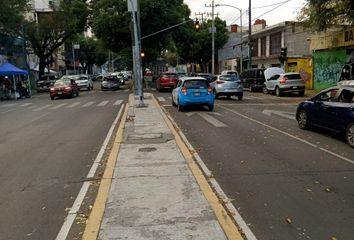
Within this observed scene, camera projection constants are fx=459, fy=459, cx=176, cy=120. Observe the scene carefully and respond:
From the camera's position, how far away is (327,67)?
3456 cm

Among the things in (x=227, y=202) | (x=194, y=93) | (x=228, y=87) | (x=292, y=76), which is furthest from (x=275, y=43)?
(x=227, y=202)

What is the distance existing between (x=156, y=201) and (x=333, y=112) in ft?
22.9

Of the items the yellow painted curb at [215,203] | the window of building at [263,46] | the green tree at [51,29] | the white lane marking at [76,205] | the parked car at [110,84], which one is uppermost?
the green tree at [51,29]

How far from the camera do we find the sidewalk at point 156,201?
5152 millimetres

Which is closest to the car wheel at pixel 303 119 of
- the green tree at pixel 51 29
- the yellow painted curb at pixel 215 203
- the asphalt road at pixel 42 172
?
the yellow painted curb at pixel 215 203

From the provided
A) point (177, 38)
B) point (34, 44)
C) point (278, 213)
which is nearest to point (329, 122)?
point (278, 213)

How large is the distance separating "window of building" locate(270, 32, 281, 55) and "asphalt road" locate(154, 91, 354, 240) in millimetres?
34640

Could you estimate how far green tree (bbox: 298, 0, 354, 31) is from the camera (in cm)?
2256

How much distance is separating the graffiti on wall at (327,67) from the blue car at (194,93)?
52.5ft

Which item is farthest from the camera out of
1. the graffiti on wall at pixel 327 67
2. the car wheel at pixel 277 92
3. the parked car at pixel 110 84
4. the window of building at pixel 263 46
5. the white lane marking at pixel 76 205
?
the window of building at pixel 263 46

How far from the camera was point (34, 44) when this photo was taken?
56625 millimetres

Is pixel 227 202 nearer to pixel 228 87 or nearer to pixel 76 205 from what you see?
pixel 76 205

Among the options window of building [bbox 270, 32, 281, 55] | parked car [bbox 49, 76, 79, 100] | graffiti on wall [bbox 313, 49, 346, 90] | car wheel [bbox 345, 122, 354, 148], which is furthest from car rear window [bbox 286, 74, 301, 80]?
car wheel [bbox 345, 122, 354, 148]

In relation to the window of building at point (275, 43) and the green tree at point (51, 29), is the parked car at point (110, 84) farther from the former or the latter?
the window of building at point (275, 43)
